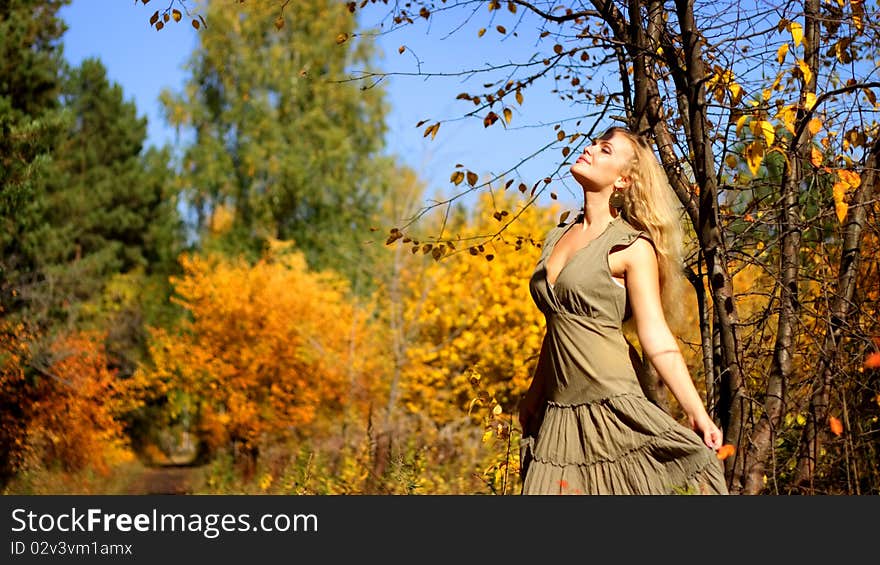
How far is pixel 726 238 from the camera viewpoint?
4199 millimetres

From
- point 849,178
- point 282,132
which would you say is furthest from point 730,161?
point 282,132

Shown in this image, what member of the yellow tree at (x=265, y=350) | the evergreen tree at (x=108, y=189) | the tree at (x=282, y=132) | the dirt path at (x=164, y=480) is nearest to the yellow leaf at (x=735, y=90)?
the yellow tree at (x=265, y=350)

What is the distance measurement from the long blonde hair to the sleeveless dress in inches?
2.3

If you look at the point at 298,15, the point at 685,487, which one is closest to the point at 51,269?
the point at 298,15

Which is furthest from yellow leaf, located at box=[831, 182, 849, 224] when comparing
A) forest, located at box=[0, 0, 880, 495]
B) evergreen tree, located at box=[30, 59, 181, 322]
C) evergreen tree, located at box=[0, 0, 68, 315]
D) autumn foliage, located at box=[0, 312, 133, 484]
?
evergreen tree, located at box=[30, 59, 181, 322]

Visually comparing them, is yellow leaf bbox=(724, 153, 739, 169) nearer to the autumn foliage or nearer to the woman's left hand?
the woman's left hand

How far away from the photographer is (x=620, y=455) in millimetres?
2791

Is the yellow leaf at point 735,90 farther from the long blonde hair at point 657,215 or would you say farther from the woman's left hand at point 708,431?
the woman's left hand at point 708,431

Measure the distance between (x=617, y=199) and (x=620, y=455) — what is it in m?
0.77

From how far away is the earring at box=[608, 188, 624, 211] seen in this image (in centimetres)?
301

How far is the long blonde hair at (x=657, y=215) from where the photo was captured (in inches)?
114

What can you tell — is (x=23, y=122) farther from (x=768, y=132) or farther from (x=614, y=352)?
(x=614, y=352)

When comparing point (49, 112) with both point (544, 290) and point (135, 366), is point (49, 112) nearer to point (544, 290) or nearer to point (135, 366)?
point (135, 366)

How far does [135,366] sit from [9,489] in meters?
9.63
